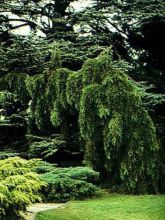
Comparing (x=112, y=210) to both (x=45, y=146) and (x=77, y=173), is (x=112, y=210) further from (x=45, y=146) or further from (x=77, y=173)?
(x=45, y=146)

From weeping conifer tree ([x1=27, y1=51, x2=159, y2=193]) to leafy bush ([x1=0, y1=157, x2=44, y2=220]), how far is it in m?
3.17

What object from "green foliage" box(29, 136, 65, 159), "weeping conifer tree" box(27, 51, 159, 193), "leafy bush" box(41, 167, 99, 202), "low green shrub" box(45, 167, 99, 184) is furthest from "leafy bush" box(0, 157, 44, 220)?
"green foliage" box(29, 136, 65, 159)

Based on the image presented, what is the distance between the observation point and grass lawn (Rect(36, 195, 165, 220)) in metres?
7.63

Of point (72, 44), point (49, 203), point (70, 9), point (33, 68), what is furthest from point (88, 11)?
point (49, 203)

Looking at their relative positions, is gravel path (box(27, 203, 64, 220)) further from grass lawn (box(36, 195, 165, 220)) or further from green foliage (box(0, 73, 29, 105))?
green foliage (box(0, 73, 29, 105))

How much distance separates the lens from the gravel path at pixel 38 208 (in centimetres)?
782

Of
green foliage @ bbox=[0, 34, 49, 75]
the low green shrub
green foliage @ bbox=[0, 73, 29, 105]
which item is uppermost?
green foliage @ bbox=[0, 34, 49, 75]

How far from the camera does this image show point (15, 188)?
6.79m

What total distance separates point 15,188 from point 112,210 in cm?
217

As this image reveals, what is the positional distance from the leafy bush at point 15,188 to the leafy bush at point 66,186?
75.6 inches

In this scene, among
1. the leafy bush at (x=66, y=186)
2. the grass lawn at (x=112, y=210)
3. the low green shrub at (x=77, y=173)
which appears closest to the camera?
the grass lawn at (x=112, y=210)

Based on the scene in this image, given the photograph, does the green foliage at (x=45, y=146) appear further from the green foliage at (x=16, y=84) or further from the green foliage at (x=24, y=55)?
the green foliage at (x=24, y=55)

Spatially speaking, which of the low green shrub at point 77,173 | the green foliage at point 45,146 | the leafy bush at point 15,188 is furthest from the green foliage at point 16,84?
the leafy bush at point 15,188

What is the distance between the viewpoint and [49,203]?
9.25 meters
